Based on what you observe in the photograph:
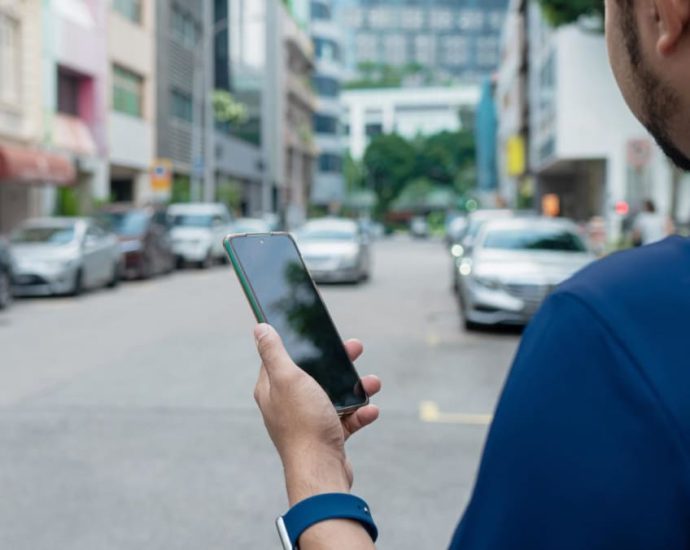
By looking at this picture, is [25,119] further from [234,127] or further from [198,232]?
[234,127]

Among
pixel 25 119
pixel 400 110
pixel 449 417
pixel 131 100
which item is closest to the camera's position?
pixel 449 417

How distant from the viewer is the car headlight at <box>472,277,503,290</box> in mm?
13055

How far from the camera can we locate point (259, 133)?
66.8 meters

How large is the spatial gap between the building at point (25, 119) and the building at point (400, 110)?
121 m

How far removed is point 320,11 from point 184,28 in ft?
179

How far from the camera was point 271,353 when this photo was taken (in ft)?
4.65

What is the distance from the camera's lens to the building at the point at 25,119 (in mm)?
27859

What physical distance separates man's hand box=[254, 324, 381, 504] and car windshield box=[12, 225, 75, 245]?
755 inches

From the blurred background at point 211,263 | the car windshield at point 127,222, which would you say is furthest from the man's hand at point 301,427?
the car windshield at point 127,222

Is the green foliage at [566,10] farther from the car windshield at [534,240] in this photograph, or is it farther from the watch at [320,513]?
the watch at [320,513]

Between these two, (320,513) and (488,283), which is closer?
(320,513)

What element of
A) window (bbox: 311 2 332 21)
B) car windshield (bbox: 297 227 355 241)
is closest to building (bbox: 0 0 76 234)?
car windshield (bbox: 297 227 355 241)

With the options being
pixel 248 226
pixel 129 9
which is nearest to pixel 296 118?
pixel 129 9

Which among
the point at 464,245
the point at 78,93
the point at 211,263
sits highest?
the point at 78,93
